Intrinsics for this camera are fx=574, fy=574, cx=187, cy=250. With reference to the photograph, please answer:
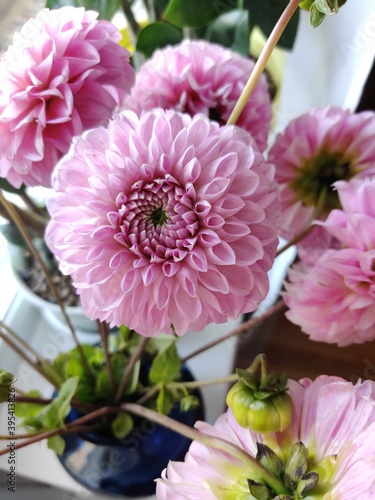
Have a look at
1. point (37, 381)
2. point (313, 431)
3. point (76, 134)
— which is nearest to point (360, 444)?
point (313, 431)

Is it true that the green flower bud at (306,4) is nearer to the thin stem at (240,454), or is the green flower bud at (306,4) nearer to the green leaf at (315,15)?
the green leaf at (315,15)

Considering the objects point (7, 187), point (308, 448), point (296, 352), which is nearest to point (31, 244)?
point (7, 187)

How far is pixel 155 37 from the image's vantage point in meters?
0.35

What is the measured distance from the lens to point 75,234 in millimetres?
191

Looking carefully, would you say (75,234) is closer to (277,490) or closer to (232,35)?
(277,490)

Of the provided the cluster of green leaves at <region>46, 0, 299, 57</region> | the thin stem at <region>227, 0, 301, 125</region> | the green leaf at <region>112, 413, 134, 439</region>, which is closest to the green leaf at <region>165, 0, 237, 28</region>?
the cluster of green leaves at <region>46, 0, 299, 57</region>

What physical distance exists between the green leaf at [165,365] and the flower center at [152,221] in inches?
5.0

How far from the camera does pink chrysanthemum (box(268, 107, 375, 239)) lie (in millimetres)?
282

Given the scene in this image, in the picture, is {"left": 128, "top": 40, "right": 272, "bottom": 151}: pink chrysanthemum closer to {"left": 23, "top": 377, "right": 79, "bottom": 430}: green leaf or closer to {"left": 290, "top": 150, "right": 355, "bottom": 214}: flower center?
{"left": 290, "top": 150, "right": 355, "bottom": 214}: flower center

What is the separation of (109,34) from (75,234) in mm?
89

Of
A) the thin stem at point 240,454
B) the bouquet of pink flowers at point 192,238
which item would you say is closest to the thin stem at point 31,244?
the bouquet of pink flowers at point 192,238

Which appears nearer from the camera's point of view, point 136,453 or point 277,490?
point 277,490

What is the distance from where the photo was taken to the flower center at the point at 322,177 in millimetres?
296

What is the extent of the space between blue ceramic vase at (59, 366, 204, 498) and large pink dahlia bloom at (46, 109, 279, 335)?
0.52 ft
